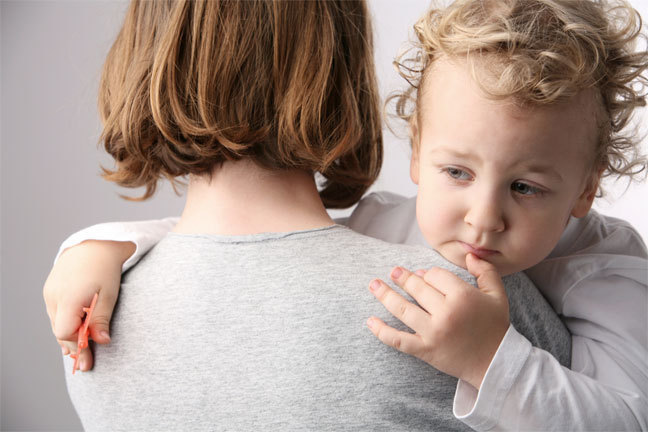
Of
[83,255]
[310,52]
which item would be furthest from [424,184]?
[83,255]

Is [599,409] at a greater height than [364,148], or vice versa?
[364,148]

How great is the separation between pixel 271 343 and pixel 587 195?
56cm

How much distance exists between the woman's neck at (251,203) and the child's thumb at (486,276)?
0.22 m

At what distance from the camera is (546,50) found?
0.91 meters

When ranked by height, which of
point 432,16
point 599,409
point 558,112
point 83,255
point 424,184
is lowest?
point 599,409

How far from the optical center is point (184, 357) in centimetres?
88

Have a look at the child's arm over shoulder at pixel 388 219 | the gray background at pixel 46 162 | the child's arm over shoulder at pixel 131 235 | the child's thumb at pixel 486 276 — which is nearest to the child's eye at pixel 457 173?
the child's thumb at pixel 486 276

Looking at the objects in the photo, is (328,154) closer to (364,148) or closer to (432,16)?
(364,148)

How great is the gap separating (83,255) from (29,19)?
124 cm

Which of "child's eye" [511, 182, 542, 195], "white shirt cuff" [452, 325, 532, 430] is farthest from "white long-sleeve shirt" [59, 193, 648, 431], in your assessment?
"child's eye" [511, 182, 542, 195]

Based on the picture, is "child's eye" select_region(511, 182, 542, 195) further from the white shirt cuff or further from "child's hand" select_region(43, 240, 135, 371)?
"child's hand" select_region(43, 240, 135, 371)

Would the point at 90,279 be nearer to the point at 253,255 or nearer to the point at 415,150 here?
the point at 253,255

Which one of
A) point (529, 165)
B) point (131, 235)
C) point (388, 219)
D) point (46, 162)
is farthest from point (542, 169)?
point (46, 162)

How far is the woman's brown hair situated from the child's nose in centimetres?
24
